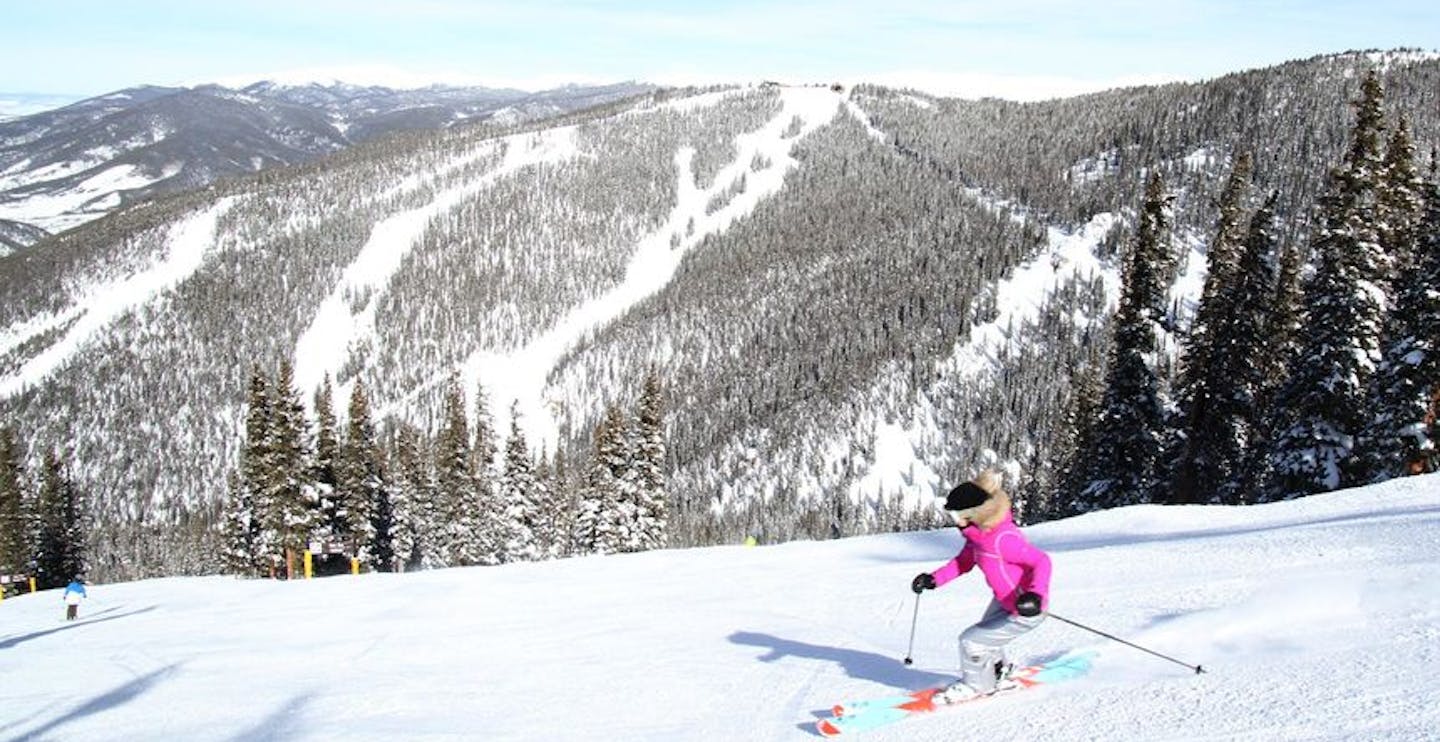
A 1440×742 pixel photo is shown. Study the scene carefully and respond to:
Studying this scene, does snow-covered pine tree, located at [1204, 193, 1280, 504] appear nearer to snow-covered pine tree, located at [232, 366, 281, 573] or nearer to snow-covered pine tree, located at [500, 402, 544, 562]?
snow-covered pine tree, located at [500, 402, 544, 562]

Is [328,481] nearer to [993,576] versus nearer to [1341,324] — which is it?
[1341,324]

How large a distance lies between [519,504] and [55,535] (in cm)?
2866

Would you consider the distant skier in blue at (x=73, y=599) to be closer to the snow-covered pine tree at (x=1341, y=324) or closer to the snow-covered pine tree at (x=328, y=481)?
the snow-covered pine tree at (x=328, y=481)

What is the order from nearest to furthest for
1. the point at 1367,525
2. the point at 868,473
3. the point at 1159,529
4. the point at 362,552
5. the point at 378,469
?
the point at 1367,525
the point at 1159,529
the point at 362,552
the point at 378,469
the point at 868,473

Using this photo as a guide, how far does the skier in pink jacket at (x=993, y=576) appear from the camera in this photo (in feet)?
22.9

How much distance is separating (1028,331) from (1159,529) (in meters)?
158

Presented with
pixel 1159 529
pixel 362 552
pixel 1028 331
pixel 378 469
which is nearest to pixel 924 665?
pixel 1159 529

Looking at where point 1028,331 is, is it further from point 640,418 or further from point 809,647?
point 809,647

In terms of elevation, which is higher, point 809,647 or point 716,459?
point 809,647

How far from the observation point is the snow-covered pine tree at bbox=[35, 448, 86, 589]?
2042 inches

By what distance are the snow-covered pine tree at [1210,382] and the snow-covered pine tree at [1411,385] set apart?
465 centimetres

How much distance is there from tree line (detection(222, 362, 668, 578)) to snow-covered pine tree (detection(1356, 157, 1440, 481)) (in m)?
25.2

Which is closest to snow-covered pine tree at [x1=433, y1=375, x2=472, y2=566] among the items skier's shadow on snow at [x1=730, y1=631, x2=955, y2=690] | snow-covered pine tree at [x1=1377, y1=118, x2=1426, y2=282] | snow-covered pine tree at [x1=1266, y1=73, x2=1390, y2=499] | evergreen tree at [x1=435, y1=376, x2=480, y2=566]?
evergreen tree at [x1=435, y1=376, x2=480, y2=566]

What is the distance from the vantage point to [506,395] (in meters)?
197
